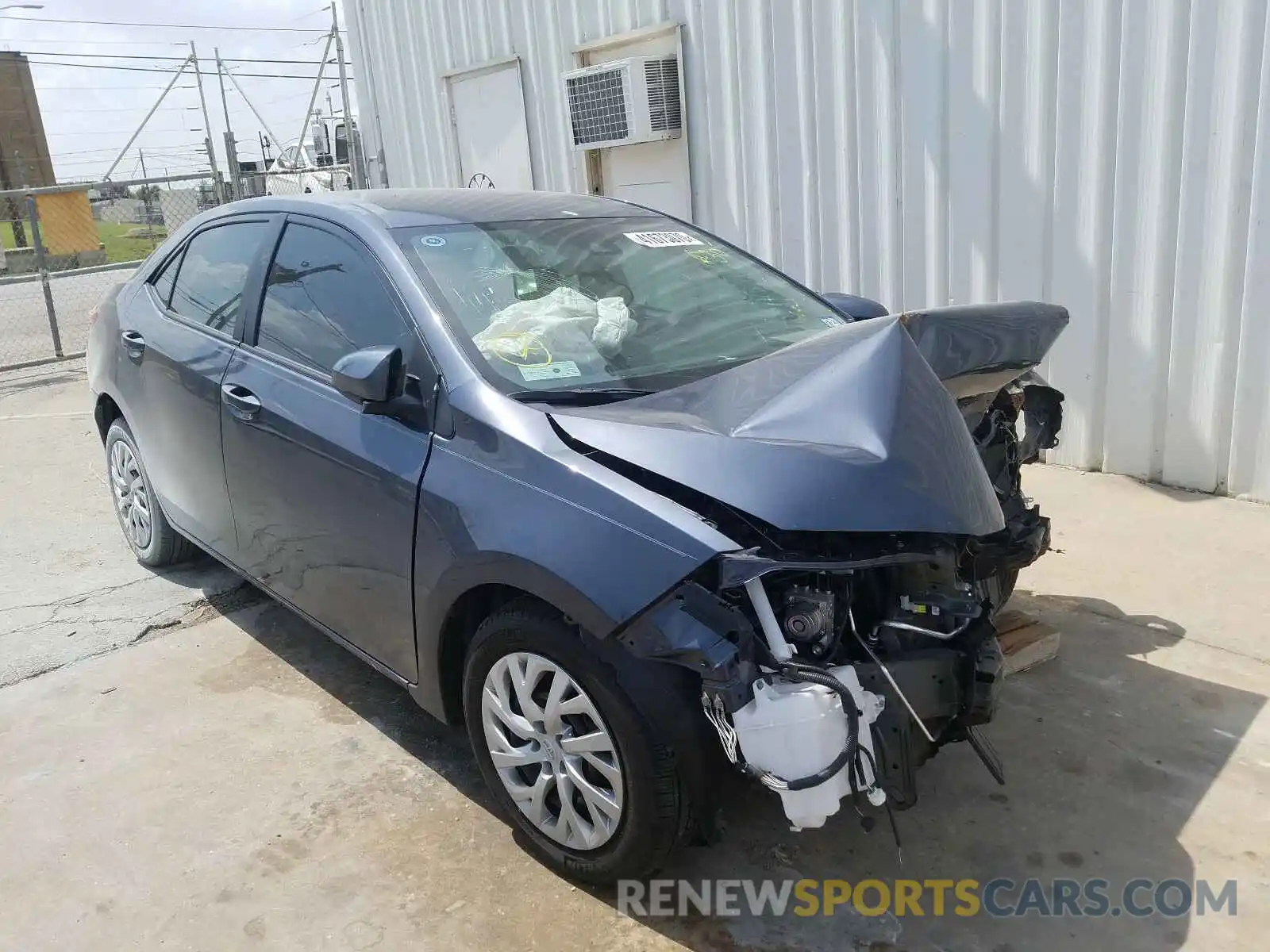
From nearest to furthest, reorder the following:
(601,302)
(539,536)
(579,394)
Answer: (539,536)
(579,394)
(601,302)

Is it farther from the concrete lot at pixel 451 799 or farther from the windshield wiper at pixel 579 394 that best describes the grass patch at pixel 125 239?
the windshield wiper at pixel 579 394

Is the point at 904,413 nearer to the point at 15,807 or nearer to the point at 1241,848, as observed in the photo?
the point at 1241,848

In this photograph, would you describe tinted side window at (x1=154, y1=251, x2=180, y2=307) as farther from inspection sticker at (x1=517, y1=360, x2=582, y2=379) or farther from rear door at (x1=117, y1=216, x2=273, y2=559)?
inspection sticker at (x1=517, y1=360, x2=582, y2=379)

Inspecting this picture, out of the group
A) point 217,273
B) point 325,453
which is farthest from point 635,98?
point 325,453

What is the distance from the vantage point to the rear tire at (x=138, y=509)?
15.7 feet

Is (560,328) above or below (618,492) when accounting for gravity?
above

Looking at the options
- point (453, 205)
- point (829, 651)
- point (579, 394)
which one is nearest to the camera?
point (829, 651)

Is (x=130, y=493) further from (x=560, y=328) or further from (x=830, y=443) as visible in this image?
(x=830, y=443)

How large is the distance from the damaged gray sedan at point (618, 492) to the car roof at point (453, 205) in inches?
0.8

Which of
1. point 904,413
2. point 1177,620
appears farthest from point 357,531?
point 1177,620

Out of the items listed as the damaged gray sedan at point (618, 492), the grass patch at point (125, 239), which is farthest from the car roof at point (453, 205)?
the grass patch at point (125, 239)

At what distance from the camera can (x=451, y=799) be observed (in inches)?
124

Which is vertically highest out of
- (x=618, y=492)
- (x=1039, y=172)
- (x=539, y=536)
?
(x=1039, y=172)

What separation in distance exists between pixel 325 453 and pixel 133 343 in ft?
5.91
